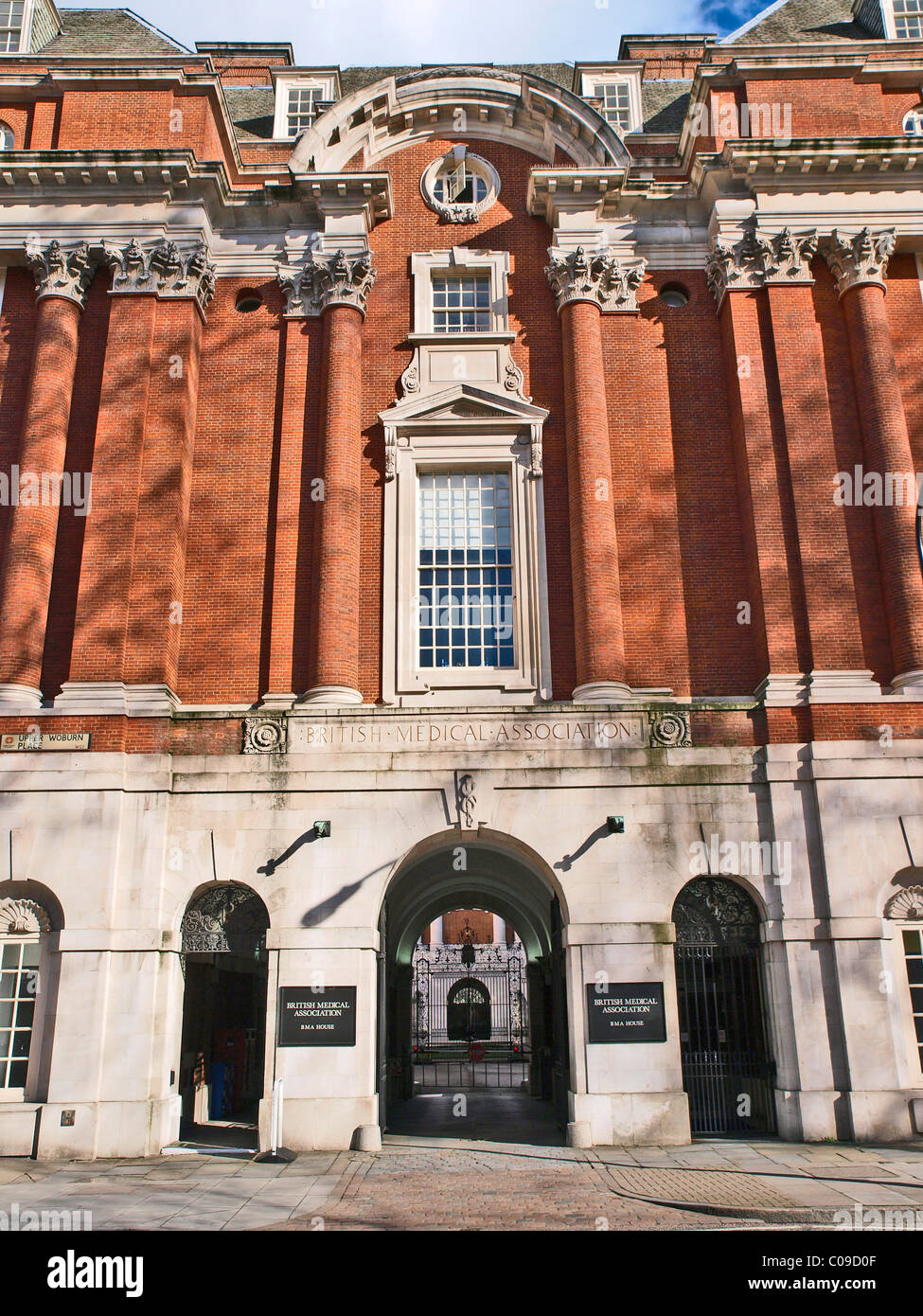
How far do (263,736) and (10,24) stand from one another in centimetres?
1734

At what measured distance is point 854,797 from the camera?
1670 centimetres

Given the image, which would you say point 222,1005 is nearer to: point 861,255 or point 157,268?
point 157,268

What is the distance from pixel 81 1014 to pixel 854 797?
1245 cm

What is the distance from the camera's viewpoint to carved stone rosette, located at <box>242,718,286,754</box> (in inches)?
680

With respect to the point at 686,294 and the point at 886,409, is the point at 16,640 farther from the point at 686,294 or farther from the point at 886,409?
the point at 886,409

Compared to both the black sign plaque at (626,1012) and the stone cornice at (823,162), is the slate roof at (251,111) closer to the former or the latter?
the stone cornice at (823,162)

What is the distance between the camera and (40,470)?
18641 millimetres

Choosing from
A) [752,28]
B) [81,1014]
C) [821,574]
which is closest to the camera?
[81,1014]

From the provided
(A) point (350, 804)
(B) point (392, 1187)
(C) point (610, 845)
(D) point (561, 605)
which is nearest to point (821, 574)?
(D) point (561, 605)

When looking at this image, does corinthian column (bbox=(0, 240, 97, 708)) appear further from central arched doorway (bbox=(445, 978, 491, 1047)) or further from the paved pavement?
central arched doorway (bbox=(445, 978, 491, 1047))

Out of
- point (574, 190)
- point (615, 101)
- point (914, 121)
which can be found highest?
point (615, 101)

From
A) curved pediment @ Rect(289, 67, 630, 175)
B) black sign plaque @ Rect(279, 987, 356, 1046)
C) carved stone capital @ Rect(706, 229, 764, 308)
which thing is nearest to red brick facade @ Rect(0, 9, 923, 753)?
carved stone capital @ Rect(706, 229, 764, 308)

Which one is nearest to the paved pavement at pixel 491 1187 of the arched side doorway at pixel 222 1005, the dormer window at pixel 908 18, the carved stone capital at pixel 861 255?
the arched side doorway at pixel 222 1005

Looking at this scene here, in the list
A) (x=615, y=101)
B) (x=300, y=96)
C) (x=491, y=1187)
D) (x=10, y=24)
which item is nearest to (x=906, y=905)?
(x=491, y=1187)
